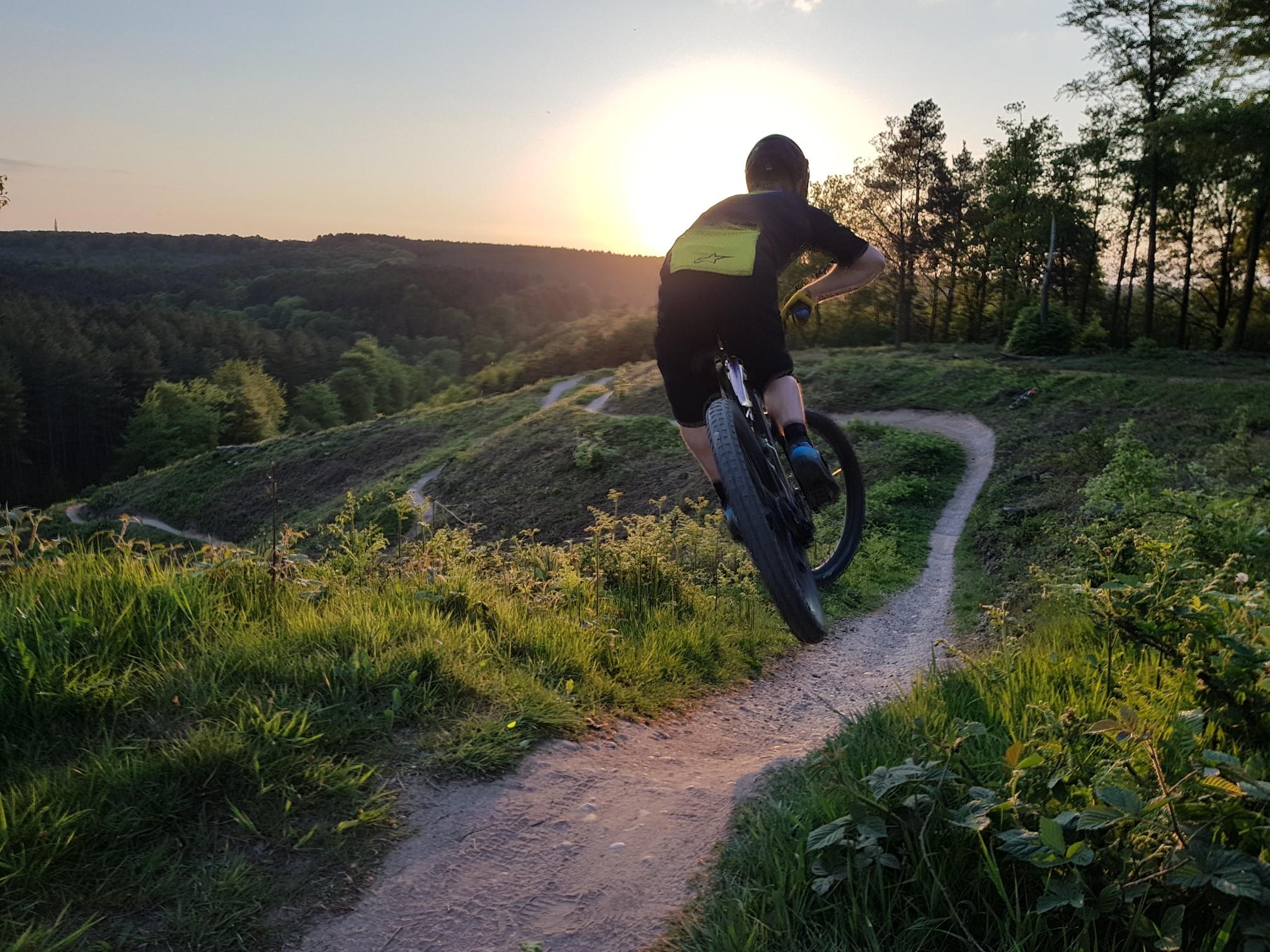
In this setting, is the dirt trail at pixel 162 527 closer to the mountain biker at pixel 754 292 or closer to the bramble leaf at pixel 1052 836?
the mountain biker at pixel 754 292

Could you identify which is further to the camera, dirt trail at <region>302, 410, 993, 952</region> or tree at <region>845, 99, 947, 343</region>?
tree at <region>845, 99, 947, 343</region>

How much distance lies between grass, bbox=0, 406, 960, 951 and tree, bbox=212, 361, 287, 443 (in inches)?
2834

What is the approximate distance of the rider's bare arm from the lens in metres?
4.47

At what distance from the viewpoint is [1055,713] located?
2.90 m

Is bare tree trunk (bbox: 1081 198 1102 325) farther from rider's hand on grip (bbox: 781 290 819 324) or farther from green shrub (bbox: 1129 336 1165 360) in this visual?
rider's hand on grip (bbox: 781 290 819 324)

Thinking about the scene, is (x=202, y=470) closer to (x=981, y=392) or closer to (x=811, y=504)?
(x=981, y=392)

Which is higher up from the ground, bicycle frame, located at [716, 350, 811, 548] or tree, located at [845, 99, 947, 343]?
tree, located at [845, 99, 947, 343]

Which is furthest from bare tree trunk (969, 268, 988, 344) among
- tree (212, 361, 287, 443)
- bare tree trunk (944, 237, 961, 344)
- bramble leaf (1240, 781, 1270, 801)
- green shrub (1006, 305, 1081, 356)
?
tree (212, 361, 287, 443)

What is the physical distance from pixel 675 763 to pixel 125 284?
592 feet

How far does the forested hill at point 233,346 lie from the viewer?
6781cm

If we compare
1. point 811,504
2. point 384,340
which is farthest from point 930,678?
point 384,340

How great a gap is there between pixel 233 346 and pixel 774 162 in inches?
4399

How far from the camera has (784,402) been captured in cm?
417

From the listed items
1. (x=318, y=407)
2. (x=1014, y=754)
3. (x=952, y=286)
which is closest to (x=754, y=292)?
(x=1014, y=754)
